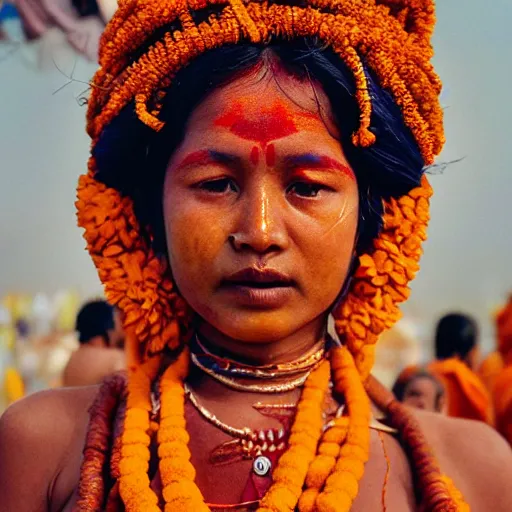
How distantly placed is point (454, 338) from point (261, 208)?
5.05 meters

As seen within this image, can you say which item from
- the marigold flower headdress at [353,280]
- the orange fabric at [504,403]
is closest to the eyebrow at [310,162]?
the marigold flower headdress at [353,280]

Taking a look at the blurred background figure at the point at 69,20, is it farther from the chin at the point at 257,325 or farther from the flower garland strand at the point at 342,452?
the flower garland strand at the point at 342,452

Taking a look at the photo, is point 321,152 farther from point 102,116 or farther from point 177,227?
point 102,116

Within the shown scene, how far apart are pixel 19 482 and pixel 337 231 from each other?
1.06m

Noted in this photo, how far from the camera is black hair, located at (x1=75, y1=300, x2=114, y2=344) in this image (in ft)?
16.7

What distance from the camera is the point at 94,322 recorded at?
5.14 meters

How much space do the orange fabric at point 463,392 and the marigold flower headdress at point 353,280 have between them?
3.73m

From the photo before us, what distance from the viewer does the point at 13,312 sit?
542 inches

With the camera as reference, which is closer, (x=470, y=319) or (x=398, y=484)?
(x=398, y=484)

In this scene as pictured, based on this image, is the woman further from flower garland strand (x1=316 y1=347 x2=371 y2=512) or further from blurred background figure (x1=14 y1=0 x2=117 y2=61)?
blurred background figure (x1=14 y1=0 x2=117 y2=61)

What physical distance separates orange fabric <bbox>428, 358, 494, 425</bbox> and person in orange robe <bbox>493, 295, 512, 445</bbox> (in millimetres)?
266

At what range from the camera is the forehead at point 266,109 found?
77.2 inches

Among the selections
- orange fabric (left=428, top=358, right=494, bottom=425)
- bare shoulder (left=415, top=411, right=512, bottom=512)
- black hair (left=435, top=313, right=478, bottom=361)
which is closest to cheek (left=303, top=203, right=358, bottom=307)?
bare shoulder (left=415, top=411, right=512, bottom=512)

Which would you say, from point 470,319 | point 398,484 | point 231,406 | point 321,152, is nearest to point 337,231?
point 321,152
